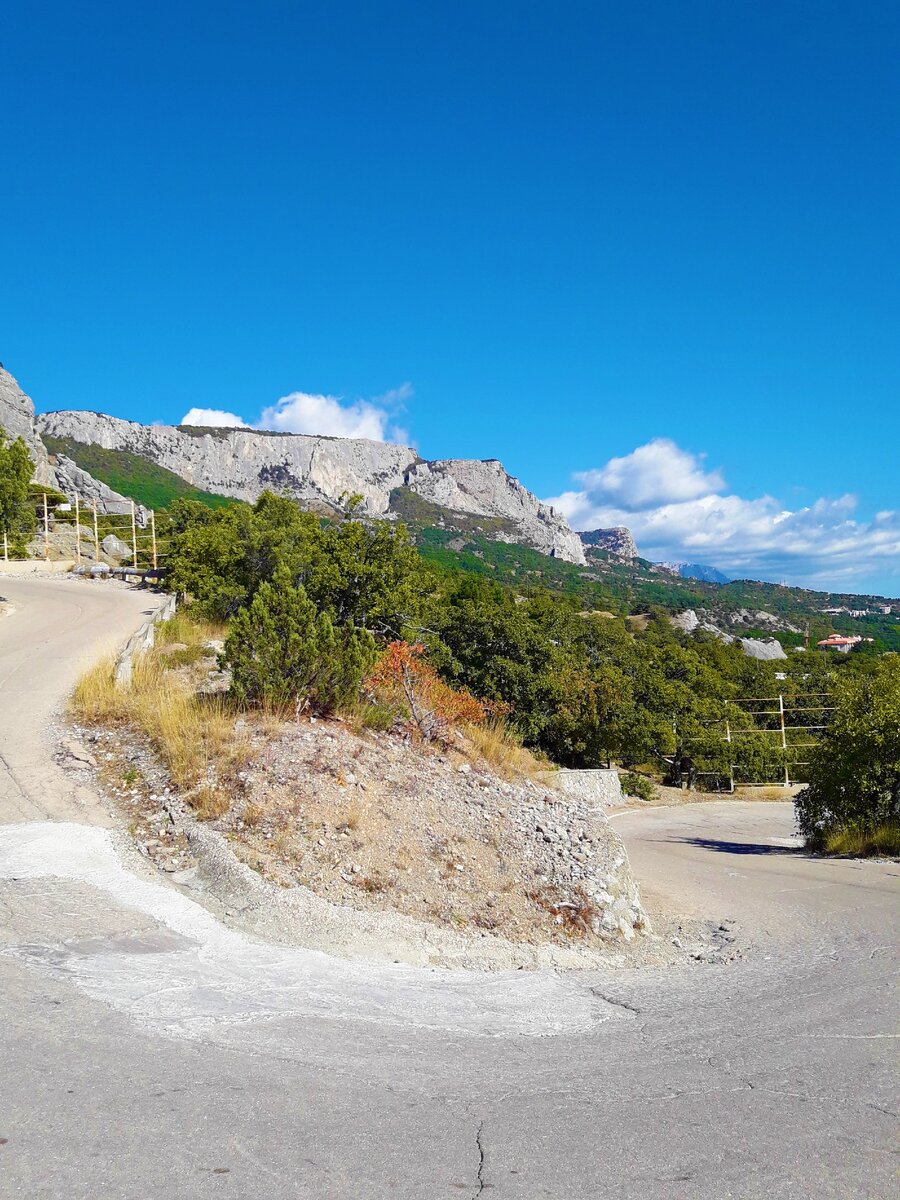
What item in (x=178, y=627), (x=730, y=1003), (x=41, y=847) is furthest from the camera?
(x=178, y=627)

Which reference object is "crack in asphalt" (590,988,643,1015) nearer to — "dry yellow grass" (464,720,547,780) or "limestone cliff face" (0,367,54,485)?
"dry yellow grass" (464,720,547,780)

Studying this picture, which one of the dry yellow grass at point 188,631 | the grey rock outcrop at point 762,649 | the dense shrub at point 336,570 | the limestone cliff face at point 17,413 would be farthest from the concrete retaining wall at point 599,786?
the limestone cliff face at point 17,413

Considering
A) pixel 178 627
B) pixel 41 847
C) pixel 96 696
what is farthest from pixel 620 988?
pixel 178 627

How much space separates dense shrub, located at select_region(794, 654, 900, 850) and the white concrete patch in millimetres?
13013

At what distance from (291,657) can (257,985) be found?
606 centimetres

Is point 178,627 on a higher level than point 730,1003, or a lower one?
higher

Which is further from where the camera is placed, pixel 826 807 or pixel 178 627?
pixel 178 627

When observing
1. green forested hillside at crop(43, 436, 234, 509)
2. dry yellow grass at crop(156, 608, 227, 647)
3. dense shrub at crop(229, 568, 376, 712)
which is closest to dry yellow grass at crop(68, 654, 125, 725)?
dense shrub at crop(229, 568, 376, 712)

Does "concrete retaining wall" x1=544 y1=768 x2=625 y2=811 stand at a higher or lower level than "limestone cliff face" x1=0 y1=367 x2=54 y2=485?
lower

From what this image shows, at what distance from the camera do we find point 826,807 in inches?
702

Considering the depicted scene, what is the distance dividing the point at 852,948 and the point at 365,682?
7552mm

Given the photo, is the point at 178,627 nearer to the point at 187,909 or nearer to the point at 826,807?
the point at 187,909

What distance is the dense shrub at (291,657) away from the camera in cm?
1102

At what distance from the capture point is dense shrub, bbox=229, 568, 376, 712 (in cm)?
1102
